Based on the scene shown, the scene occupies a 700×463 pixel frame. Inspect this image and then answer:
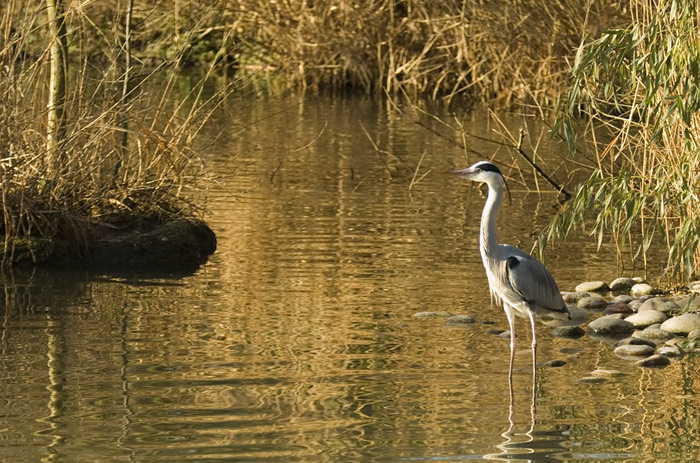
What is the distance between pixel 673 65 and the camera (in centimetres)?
796

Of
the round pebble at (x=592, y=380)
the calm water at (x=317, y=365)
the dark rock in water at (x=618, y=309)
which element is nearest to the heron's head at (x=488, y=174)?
the calm water at (x=317, y=365)

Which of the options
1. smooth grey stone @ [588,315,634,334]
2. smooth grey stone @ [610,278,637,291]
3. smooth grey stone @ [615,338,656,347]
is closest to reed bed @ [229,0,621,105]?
smooth grey stone @ [610,278,637,291]

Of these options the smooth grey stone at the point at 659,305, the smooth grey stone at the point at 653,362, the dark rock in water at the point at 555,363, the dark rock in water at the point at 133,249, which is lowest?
the dark rock in water at the point at 555,363

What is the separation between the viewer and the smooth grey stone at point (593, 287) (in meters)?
10.4

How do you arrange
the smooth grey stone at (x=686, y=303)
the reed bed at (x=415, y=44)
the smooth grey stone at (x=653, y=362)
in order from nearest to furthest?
the smooth grey stone at (x=653, y=362) < the smooth grey stone at (x=686, y=303) < the reed bed at (x=415, y=44)

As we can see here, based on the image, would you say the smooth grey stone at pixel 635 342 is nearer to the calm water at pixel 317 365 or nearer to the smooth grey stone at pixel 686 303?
the calm water at pixel 317 365

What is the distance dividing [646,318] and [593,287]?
3.34 ft

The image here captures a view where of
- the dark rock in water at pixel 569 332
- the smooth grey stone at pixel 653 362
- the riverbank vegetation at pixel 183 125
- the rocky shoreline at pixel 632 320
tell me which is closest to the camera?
the smooth grey stone at pixel 653 362

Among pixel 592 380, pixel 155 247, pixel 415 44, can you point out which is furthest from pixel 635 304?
pixel 415 44

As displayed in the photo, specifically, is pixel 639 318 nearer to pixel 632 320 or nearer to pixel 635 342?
pixel 632 320

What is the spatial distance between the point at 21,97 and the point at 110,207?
136 cm

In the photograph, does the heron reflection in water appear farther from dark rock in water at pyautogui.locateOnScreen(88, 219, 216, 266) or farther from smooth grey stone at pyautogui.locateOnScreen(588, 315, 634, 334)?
dark rock in water at pyautogui.locateOnScreen(88, 219, 216, 266)

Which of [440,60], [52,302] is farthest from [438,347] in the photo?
[440,60]

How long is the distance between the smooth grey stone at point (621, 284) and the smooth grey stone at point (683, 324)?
4.52ft
